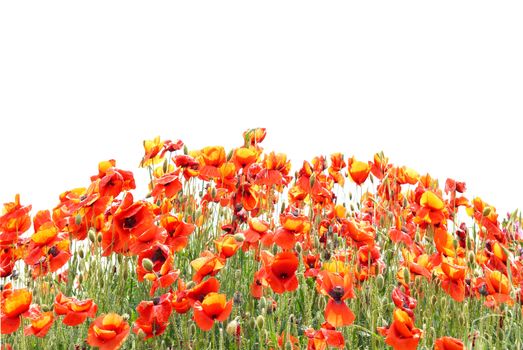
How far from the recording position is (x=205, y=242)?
3.96m

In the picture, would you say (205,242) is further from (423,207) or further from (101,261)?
(423,207)

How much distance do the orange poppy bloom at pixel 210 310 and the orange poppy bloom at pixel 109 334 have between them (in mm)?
257

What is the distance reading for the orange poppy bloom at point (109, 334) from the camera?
241cm

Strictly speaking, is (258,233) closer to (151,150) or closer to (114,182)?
(114,182)

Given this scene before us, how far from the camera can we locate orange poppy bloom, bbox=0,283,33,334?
8.29 ft

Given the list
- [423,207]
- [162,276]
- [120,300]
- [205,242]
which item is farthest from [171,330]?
[423,207]

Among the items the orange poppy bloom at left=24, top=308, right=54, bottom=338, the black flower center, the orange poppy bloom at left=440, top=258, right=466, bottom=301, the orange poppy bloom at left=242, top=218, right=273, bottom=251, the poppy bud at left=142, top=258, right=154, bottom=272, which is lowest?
the orange poppy bloom at left=24, top=308, right=54, bottom=338

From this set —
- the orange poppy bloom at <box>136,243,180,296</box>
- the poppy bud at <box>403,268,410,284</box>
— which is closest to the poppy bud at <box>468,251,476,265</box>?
the poppy bud at <box>403,268,410,284</box>

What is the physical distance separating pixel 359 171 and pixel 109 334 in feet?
6.44

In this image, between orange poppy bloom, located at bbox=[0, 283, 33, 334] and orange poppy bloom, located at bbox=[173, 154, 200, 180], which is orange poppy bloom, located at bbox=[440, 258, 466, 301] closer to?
orange poppy bloom, located at bbox=[173, 154, 200, 180]

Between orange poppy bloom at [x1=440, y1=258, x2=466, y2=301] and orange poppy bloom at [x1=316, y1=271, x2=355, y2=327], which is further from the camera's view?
orange poppy bloom at [x1=440, y1=258, x2=466, y2=301]

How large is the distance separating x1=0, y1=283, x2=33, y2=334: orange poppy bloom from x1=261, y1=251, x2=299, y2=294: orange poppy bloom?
33.8 inches

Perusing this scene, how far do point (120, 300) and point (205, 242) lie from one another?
83 centimetres

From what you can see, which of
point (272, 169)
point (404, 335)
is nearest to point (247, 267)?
point (272, 169)
